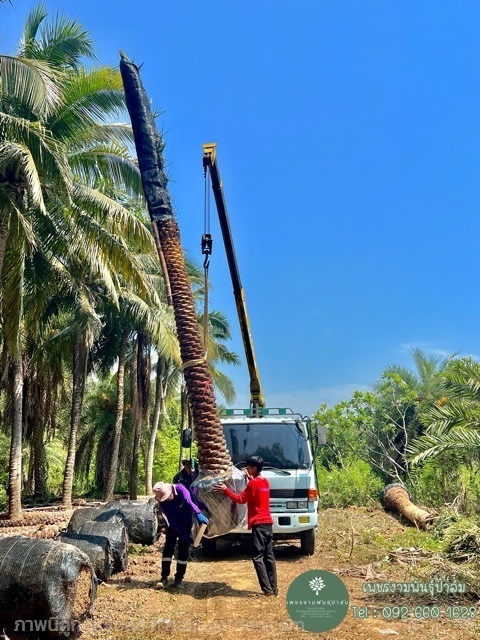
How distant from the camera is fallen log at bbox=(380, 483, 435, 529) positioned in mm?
13750

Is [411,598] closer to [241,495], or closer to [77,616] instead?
[241,495]

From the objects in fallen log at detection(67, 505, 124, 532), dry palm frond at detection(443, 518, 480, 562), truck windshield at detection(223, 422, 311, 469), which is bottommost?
→ dry palm frond at detection(443, 518, 480, 562)

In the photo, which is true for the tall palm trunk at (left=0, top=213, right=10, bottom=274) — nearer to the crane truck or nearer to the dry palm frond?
the crane truck

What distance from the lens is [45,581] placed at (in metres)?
5.54

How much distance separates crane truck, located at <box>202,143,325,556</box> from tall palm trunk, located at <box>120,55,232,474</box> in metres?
1.45

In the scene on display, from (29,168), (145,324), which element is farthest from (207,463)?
(145,324)

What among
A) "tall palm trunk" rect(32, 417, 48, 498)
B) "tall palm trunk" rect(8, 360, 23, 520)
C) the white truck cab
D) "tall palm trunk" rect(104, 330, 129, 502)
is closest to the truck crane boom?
the white truck cab

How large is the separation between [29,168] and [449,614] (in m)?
9.15

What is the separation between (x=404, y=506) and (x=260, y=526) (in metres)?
9.48

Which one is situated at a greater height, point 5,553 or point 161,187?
point 161,187

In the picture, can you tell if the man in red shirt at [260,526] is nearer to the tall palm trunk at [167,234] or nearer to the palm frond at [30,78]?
the tall palm trunk at [167,234]

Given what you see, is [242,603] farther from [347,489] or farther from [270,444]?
[347,489]

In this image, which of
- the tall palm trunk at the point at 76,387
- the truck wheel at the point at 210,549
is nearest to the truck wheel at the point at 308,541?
the truck wheel at the point at 210,549

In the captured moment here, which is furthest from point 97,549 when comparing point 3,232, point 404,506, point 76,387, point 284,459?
point 76,387
